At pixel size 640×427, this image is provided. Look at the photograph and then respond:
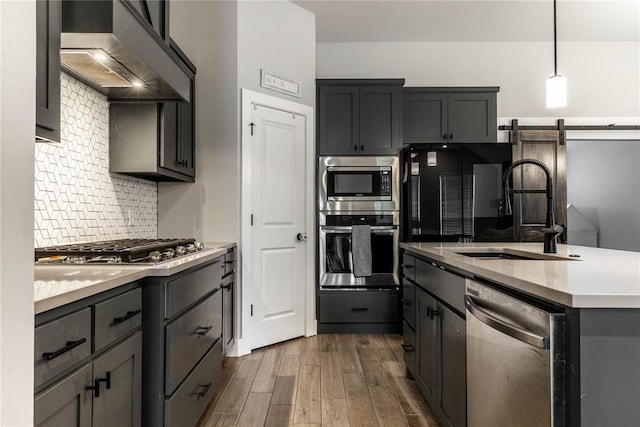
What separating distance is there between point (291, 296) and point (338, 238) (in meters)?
0.71

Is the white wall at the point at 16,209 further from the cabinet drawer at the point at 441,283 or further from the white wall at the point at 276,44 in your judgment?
the white wall at the point at 276,44

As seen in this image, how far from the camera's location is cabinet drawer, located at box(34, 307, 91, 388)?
0.94 m

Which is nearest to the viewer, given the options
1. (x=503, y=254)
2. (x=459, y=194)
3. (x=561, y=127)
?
(x=503, y=254)

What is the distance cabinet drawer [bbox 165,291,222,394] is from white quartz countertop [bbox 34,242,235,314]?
0.24m

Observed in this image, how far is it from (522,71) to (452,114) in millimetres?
1316

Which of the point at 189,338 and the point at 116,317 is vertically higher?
the point at 116,317

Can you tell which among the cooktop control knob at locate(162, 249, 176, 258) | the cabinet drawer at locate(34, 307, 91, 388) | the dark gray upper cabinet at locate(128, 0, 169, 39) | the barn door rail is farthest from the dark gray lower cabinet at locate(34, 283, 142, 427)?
the barn door rail

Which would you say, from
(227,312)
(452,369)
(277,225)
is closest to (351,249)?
(277,225)

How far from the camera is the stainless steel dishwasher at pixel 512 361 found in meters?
1.00

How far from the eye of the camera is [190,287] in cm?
191

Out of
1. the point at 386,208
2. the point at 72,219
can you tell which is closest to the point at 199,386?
the point at 72,219

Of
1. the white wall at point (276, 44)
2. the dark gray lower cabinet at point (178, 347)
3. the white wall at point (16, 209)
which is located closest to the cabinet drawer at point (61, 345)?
the white wall at point (16, 209)

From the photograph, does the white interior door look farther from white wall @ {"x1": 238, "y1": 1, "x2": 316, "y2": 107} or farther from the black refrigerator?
the black refrigerator

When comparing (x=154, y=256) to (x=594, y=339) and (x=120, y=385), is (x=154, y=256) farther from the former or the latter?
(x=594, y=339)
